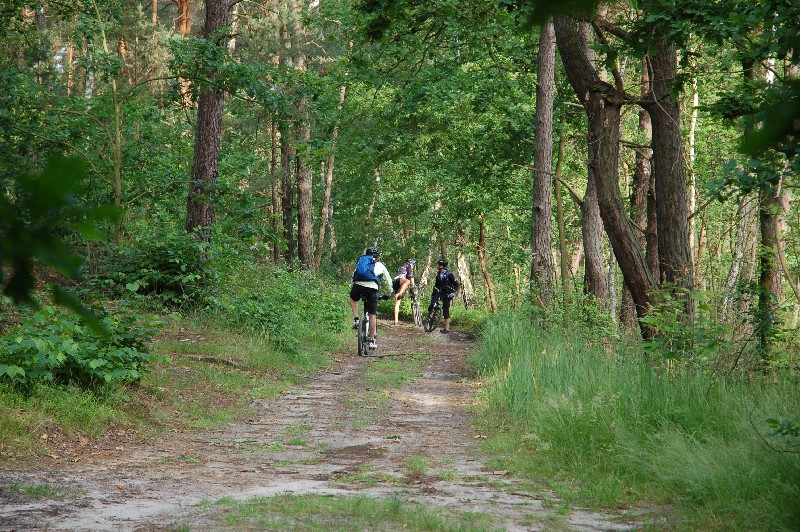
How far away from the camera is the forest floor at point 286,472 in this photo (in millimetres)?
5023

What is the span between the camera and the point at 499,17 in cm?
1390

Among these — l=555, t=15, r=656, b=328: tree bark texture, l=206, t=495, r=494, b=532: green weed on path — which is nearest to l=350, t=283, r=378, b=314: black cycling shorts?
l=555, t=15, r=656, b=328: tree bark texture

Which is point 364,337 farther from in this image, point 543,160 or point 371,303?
point 543,160

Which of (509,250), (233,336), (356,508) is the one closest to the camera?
(356,508)

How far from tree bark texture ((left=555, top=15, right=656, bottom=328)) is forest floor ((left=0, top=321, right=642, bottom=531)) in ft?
9.38

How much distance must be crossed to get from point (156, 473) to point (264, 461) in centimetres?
98

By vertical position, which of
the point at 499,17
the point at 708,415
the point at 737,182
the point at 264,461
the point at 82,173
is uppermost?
the point at 499,17

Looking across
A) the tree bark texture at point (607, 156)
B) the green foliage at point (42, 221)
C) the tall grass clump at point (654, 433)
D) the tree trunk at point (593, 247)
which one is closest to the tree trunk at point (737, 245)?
the tree bark texture at point (607, 156)

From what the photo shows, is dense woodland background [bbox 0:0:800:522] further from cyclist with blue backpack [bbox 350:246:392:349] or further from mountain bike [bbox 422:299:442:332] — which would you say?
mountain bike [bbox 422:299:442:332]

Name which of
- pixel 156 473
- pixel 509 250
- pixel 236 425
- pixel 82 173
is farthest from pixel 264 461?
pixel 509 250

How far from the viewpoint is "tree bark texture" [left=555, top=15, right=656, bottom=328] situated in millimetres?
10992

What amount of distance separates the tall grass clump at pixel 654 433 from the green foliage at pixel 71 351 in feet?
11.9

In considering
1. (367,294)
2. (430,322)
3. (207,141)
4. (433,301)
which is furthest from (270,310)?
(433,301)

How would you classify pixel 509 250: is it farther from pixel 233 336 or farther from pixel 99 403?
pixel 99 403
